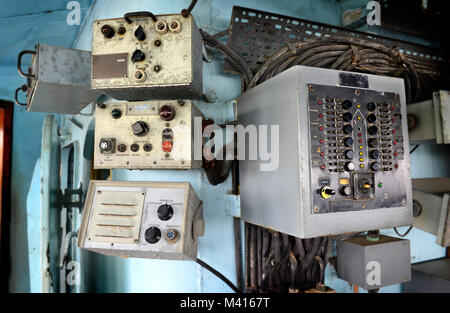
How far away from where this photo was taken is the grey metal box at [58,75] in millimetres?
1228

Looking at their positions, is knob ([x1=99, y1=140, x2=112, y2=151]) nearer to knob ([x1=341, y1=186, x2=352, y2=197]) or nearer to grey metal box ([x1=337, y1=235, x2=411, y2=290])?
knob ([x1=341, y1=186, x2=352, y2=197])

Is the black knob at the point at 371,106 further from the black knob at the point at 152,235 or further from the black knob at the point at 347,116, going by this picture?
the black knob at the point at 152,235

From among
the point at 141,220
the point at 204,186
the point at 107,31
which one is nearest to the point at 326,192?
the point at 204,186

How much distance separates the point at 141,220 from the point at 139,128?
1.23 feet

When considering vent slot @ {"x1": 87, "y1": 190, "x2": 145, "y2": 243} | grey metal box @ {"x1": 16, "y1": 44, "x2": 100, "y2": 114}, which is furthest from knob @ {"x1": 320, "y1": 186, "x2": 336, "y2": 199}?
grey metal box @ {"x1": 16, "y1": 44, "x2": 100, "y2": 114}

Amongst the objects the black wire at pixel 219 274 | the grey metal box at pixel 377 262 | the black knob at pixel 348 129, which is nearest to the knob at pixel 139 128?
the black wire at pixel 219 274

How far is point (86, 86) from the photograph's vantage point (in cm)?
131

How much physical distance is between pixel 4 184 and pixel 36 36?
5.32 feet

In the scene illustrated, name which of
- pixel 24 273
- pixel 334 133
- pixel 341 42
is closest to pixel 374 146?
pixel 334 133

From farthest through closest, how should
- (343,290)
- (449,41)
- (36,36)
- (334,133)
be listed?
(36,36) < (449,41) < (343,290) < (334,133)

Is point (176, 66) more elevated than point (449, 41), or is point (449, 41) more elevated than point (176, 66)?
point (449, 41)

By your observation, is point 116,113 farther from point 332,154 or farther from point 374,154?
point 374,154

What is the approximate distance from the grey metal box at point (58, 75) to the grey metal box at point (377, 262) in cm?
164
